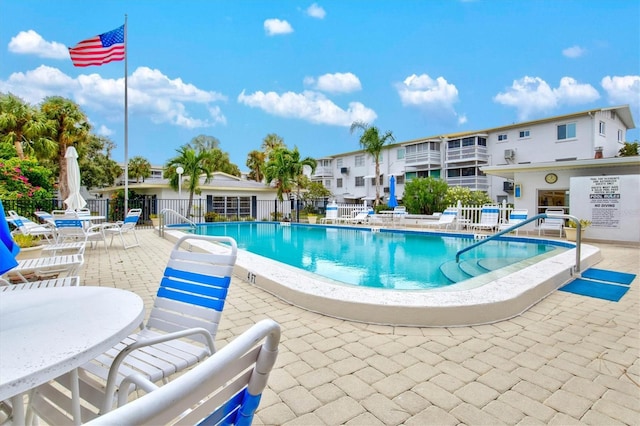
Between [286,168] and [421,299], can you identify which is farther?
[286,168]

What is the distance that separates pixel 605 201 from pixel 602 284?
6832 mm

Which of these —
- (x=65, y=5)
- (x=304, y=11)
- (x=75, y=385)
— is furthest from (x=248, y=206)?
(x=75, y=385)

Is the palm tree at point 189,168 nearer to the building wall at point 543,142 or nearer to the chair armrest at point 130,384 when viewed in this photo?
the building wall at point 543,142

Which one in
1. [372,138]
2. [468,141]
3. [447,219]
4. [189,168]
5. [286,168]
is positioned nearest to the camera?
[447,219]

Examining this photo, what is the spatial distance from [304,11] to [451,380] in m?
32.0

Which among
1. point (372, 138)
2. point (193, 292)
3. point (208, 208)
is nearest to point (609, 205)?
point (193, 292)

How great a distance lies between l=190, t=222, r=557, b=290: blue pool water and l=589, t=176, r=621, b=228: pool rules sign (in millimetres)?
2265

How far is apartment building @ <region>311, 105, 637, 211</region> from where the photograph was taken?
1921 cm

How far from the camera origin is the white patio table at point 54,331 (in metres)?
1.09

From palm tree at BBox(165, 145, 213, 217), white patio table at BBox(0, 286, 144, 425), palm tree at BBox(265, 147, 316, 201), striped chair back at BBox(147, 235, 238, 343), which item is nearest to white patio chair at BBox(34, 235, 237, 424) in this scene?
striped chair back at BBox(147, 235, 238, 343)

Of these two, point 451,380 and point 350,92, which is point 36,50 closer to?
point 451,380

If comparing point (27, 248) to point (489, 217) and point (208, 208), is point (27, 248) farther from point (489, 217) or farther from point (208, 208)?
point (208, 208)

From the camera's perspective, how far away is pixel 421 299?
351cm

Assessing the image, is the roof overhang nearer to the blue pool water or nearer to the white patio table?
the blue pool water
